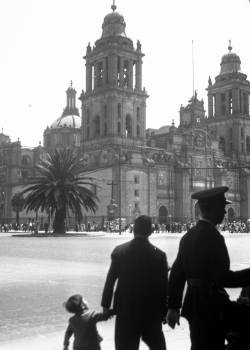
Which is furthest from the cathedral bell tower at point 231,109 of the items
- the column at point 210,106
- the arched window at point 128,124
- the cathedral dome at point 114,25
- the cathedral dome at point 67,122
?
the cathedral dome at point 67,122

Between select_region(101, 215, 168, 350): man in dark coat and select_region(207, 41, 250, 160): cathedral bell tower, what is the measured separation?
9113 cm

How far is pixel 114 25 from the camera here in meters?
81.8

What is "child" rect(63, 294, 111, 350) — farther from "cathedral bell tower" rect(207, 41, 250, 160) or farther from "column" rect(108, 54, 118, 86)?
"cathedral bell tower" rect(207, 41, 250, 160)

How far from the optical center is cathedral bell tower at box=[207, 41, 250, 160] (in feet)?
312

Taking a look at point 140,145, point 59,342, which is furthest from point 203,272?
point 140,145

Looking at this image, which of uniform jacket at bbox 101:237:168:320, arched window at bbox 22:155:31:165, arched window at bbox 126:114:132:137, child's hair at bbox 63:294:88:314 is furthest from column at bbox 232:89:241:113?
uniform jacket at bbox 101:237:168:320

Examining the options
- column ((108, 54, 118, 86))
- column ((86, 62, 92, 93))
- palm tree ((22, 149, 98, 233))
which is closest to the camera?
palm tree ((22, 149, 98, 233))

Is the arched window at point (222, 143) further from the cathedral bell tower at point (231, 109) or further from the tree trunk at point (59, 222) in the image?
the tree trunk at point (59, 222)

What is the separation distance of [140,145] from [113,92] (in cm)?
888

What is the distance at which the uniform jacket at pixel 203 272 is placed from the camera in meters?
4.31

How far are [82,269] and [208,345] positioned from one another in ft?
39.8

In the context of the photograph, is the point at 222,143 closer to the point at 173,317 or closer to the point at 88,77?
the point at 88,77

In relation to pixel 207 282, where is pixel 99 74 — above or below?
above

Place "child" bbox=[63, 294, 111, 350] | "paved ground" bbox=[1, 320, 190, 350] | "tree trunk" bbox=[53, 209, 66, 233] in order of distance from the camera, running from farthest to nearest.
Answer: "tree trunk" bbox=[53, 209, 66, 233]
"paved ground" bbox=[1, 320, 190, 350]
"child" bbox=[63, 294, 111, 350]
